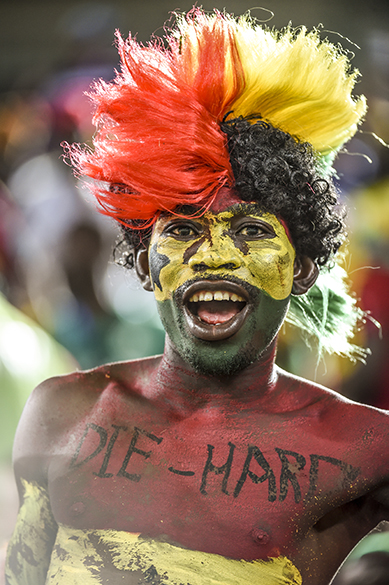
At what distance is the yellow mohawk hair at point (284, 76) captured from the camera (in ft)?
3.82

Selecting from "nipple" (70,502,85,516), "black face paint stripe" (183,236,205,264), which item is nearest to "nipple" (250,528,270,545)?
"nipple" (70,502,85,516)

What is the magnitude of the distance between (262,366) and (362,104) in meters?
0.72

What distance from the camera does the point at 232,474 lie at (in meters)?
1.12

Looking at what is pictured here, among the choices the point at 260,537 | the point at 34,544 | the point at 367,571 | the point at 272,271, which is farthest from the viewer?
the point at 367,571

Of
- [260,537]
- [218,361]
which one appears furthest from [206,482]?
[218,361]

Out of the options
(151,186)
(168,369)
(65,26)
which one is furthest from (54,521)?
(65,26)

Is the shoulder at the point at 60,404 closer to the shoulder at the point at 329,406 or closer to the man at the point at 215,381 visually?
the man at the point at 215,381

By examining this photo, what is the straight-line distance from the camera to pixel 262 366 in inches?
49.8

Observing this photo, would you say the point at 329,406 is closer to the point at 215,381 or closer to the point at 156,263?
the point at 215,381

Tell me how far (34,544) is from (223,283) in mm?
824

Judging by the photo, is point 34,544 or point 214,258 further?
point 34,544

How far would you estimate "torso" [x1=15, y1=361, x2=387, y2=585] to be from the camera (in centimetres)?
108

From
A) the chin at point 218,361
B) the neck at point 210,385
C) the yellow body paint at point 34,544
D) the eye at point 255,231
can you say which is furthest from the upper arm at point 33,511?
the eye at point 255,231

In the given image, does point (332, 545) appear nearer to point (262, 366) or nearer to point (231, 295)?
point (262, 366)
